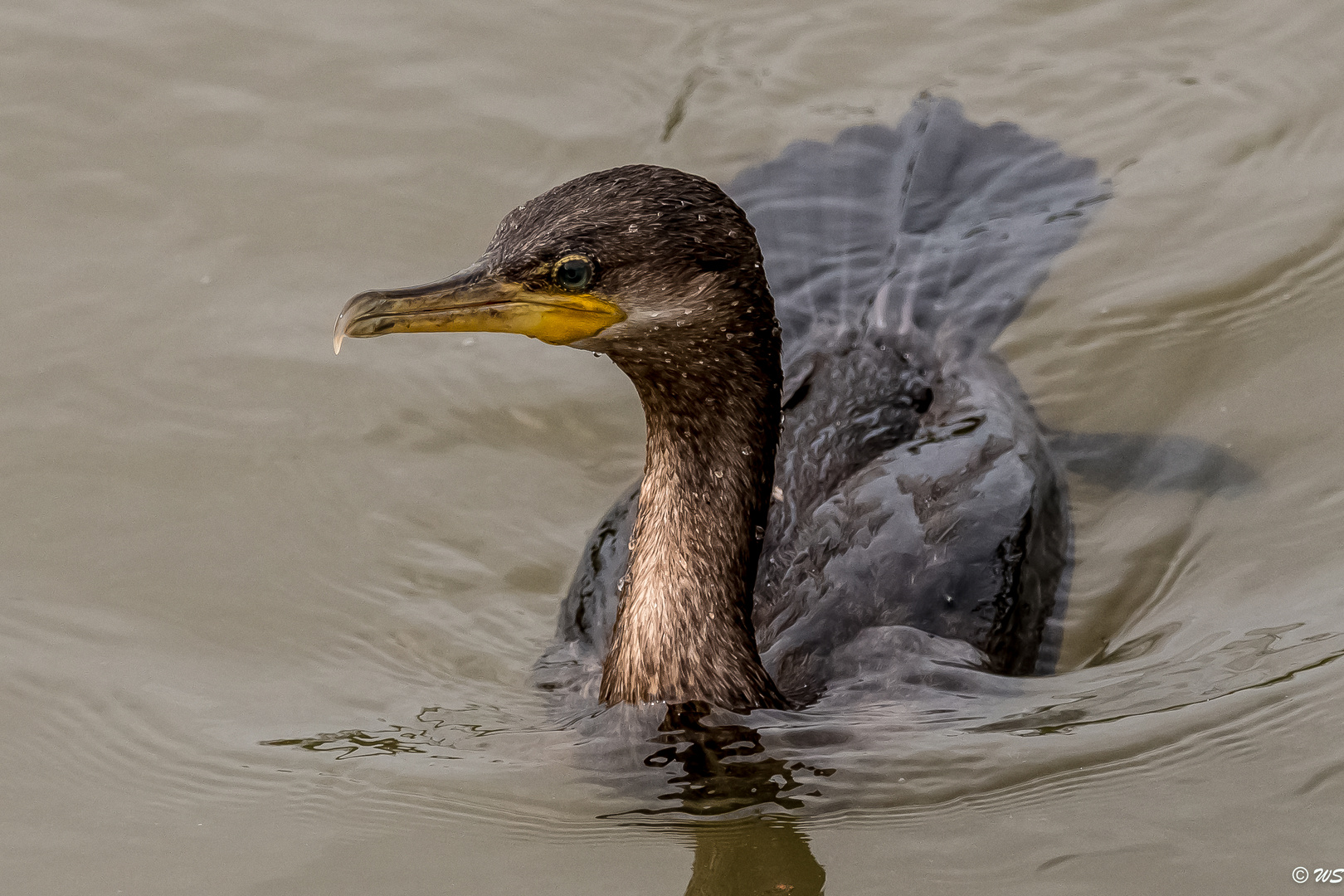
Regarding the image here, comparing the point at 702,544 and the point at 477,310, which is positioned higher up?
the point at 477,310

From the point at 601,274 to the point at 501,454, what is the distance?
193cm

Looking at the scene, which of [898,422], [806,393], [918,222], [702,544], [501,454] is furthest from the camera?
[918,222]

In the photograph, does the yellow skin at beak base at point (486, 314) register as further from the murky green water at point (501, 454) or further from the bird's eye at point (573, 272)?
the murky green water at point (501, 454)

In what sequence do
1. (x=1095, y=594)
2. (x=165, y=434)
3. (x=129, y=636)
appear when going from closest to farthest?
(x=129, y=636), (x=1095, y=594), (x=165, y=434)

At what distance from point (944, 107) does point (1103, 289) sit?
0.96 meters

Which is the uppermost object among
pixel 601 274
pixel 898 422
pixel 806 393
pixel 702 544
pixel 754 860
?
pixel 806 393

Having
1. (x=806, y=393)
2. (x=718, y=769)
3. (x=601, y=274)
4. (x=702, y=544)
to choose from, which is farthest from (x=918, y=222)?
(x=718, y=769)

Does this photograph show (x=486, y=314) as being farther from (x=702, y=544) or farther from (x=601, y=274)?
(x=702, y=544)

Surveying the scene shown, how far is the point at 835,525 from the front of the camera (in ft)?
16.1

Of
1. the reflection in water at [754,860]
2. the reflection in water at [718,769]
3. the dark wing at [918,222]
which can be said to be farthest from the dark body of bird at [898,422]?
the reflection in water at [754,860]

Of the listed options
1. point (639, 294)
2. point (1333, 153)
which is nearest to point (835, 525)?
point (639, 294)

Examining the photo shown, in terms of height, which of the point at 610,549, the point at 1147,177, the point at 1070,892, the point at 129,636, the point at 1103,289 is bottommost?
the point at 1070,892

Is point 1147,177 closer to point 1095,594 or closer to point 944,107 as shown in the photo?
point 944,107

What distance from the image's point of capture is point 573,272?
151 inches
